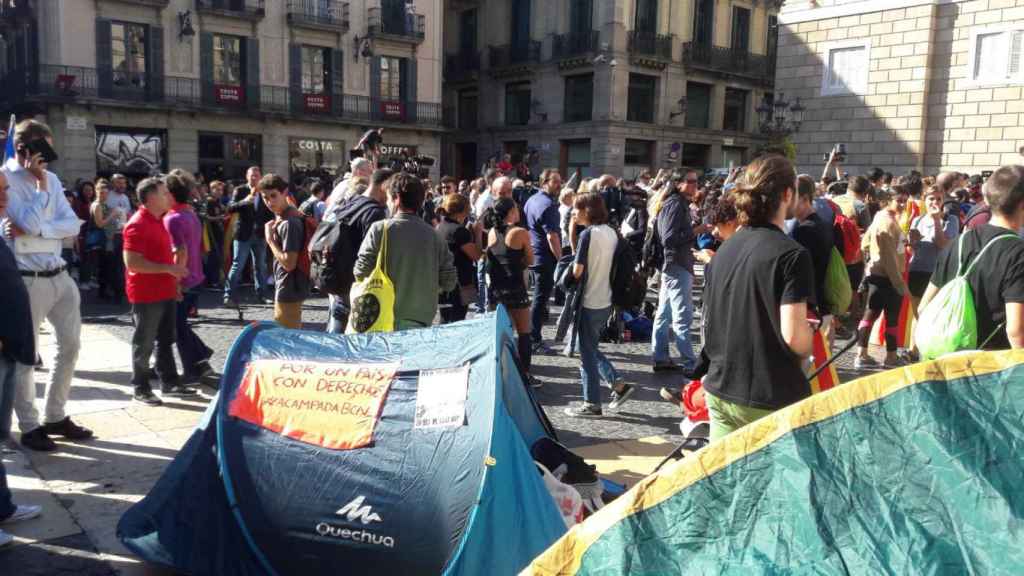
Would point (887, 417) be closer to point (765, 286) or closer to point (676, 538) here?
point (676, 538)

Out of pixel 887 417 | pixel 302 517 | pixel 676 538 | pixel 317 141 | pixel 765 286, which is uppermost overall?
pixel 317 141

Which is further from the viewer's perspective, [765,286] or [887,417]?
[765,286]

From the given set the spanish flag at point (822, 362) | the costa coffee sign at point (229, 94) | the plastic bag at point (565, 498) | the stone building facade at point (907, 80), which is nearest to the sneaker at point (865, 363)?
the spanish flag at point (822, 362)

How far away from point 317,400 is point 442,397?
0.57 metres

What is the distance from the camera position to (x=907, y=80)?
72.6 feet

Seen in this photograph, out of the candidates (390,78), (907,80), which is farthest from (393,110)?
(907,80)

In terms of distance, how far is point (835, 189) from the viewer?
1027 cm

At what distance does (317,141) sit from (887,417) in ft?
102

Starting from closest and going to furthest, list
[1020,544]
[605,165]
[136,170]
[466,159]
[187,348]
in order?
1. [1020,544]
2. [187,348]
3. [136,170]
4. [605,165]
5. [466,159]

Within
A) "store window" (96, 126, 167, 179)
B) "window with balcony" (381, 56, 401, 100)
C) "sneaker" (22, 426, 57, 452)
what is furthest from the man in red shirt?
"window with balcony" (381, 56, 401, 100)

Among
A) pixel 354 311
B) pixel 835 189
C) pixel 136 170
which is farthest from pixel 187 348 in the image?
pixel 136 170

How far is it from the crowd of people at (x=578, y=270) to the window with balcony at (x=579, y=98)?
78.7 ft

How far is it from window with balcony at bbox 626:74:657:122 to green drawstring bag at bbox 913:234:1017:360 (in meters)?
30.8

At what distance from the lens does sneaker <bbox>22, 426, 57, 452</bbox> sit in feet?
15.8
